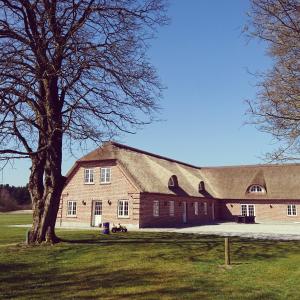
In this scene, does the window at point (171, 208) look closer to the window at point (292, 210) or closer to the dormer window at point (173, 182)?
the dormer window at point (173, 182)

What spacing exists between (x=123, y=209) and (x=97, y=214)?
339 centimetres

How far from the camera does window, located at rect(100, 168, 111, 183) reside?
121 feet

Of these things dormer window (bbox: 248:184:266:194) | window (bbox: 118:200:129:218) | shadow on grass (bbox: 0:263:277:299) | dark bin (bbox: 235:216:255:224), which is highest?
dormer window (bbox: 248:184:266:194)

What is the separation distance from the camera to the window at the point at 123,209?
115 feet

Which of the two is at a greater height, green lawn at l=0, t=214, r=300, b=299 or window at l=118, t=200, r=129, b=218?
window at l=118, t=200, r=129, b=218

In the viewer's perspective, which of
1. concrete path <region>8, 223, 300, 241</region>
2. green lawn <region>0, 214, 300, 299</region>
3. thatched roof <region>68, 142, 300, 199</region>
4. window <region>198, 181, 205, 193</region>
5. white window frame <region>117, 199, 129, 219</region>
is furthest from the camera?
window <region>198, 181, 205, 193</region>

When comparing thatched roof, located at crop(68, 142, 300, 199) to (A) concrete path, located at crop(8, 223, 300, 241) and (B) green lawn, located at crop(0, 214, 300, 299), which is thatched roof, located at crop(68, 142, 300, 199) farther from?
(B) green lawn, located at crop(0, 214, 300, 299)

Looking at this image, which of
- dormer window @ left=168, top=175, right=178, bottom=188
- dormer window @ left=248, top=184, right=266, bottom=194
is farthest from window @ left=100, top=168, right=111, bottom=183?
dormer window @ left=248, top=184, right=266, bottom=194

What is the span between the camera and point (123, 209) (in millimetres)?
35438

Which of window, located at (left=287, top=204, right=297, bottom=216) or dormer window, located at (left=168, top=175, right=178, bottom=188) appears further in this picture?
window, located at (left=287, top=204, right=297, bottom=216)

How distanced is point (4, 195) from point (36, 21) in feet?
328

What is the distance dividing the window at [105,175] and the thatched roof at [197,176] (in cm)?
115

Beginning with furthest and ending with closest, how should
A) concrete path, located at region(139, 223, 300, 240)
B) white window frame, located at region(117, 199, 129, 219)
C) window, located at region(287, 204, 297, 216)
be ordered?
window, located at region(287, 204, 297, 216)
white window frame, located at region(117, 199, 129, 219)
concrete path, located at region(139, 223, 300, 240)

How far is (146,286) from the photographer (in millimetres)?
10422
